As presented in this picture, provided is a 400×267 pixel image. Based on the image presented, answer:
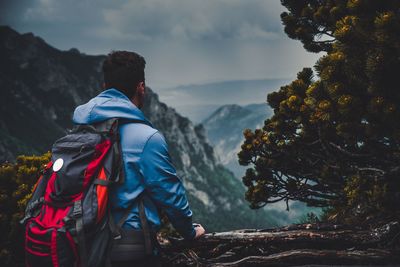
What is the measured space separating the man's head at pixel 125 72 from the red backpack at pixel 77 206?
32cm

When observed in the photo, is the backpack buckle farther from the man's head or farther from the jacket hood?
the man's head

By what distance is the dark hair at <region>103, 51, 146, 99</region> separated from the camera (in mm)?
2881

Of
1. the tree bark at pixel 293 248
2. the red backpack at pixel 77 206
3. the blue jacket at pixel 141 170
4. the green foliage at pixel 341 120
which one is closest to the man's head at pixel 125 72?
the blue jacket at pixel 141 170

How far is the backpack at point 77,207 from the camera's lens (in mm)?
2496

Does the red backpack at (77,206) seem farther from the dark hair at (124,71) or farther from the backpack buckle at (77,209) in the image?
the dark hair at (124,71)

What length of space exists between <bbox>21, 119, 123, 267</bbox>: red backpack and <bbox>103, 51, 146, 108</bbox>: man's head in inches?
12.7

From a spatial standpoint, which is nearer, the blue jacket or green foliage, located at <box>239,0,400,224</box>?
→ the blue jacket

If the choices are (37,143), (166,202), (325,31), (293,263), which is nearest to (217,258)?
(293,263)

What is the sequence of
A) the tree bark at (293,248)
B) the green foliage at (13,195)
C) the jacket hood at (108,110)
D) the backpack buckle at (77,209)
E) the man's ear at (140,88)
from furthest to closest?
the green foliage at (13,195) < the tree bark at (293,248) < the man's ear at (140,88) < the jacket hood at (108,110) < the backpack buckle at (77,209)

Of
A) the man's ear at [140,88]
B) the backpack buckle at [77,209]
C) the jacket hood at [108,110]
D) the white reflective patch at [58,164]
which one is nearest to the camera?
the backpack buckle at [77,209]

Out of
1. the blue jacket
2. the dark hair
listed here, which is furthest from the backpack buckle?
the dark hair

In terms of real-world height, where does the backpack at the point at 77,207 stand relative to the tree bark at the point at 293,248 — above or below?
above

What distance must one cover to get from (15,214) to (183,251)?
399 centimetres

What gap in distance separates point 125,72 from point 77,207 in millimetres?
997
